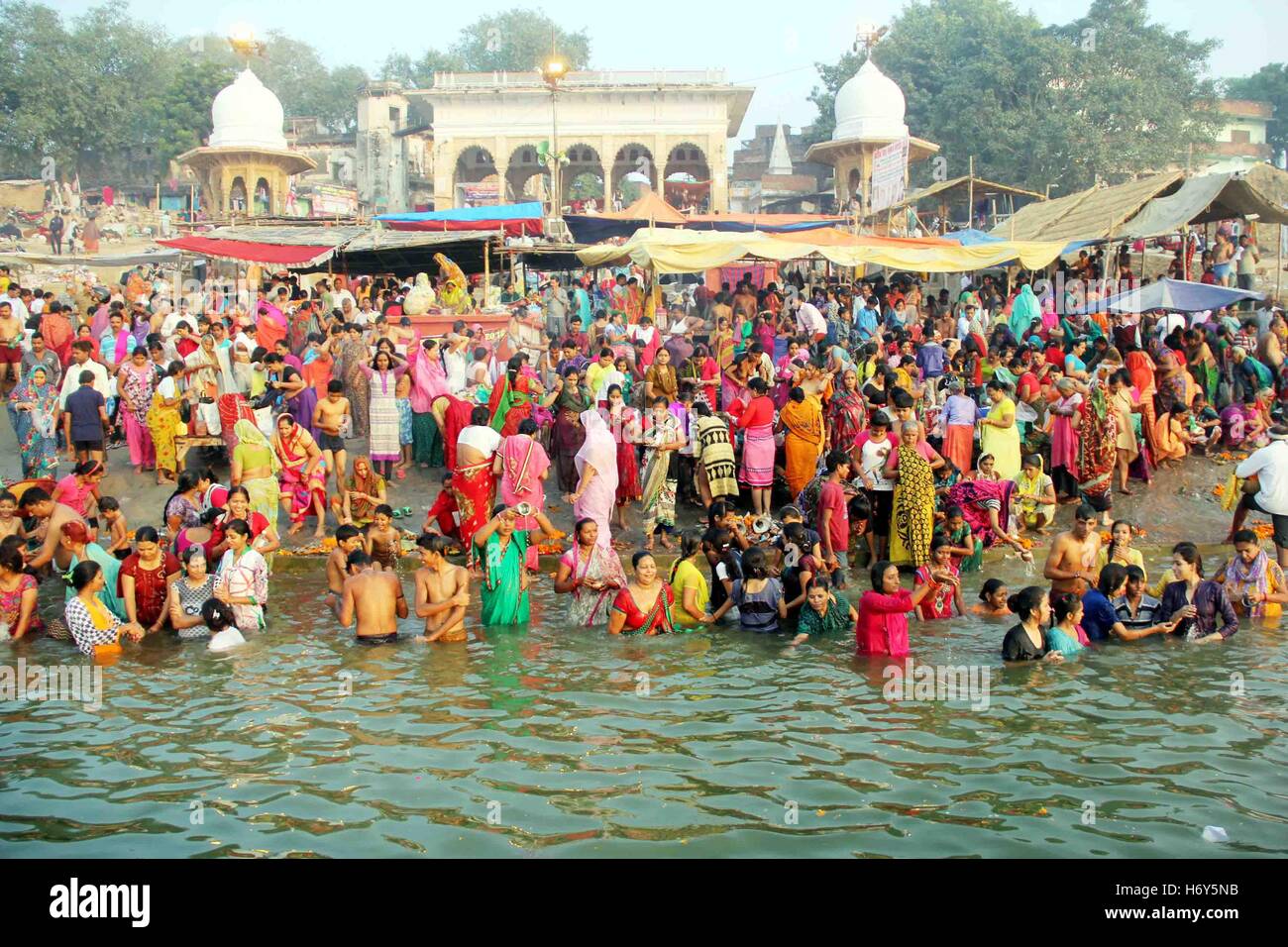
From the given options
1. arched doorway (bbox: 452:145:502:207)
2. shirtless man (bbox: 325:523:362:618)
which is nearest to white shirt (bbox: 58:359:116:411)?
shirtless man (bbox: 325:523:362:618)

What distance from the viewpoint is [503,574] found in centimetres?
934

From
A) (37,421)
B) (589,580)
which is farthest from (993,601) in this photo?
(37,421)

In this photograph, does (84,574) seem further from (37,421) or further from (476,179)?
(476,179)

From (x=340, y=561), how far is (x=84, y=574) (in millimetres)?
1808

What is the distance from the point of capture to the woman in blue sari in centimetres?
1340

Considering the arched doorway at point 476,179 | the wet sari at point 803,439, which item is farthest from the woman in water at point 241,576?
the arched doorway at point 476,179

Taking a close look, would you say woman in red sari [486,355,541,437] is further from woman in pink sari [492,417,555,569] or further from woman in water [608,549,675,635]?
woman in water [608,549,675,635]

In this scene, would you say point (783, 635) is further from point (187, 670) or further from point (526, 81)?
point (526, 81)

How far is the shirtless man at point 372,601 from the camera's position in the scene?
8.96 m

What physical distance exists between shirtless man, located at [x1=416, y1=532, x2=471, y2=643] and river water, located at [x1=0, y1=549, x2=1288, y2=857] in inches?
7.8

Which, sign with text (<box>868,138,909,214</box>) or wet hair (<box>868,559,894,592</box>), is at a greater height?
sign with text (<box>868,138,909,214</box>)

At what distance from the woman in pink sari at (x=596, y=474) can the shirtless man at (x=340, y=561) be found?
2.08 m

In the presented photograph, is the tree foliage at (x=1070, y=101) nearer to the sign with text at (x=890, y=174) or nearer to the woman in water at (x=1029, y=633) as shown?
the sign with text at (x=890, y=174)

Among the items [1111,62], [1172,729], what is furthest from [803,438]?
[1111,62]
